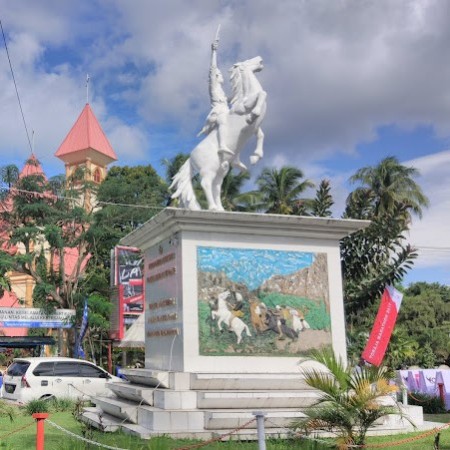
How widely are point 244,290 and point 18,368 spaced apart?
824 cm

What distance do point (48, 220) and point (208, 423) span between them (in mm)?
19250

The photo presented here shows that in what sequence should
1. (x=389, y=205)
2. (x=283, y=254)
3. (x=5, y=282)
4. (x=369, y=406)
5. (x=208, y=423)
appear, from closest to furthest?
1. (x=369, y=406)
2. (x=208, y=423)
3. (x=283, y=254)
4. (x=5, y=282)
5. (x=389, y=205)

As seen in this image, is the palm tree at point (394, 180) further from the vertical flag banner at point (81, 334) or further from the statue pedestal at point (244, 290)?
the statue pedestal at point (244, 290)

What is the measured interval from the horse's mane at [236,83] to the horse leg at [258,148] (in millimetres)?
725

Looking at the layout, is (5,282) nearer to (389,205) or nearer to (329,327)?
(329,327)

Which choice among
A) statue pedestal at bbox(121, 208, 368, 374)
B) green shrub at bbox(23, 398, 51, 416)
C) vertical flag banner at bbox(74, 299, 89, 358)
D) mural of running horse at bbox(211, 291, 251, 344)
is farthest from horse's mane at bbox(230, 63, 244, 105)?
vertical flag banner at bbox(74, 299, 89, 358)

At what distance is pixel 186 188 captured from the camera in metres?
11.3

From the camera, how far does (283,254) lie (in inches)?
423

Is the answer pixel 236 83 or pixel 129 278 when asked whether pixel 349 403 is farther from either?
pixel 129 278

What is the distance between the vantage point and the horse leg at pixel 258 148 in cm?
1157

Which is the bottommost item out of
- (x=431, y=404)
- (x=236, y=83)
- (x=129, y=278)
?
(x=431, y=404)

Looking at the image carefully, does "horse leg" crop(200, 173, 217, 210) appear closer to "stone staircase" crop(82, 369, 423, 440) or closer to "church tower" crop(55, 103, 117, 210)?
"stone staircase" crop(82, 369, 423, 440)

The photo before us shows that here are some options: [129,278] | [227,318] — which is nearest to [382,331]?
[227,318]

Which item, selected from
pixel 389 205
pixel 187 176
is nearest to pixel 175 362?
pixel 187 176
